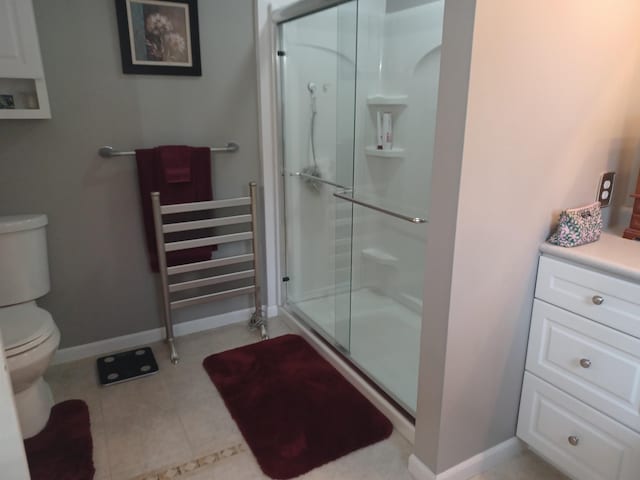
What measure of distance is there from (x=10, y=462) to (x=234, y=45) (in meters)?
2.13

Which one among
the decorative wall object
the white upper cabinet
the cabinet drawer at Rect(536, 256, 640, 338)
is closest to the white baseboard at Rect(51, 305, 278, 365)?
the white upper cabinet

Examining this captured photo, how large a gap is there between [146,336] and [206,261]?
22.4 inches

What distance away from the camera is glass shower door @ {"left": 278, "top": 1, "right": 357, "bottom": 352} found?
2.46 m

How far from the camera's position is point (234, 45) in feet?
8.19

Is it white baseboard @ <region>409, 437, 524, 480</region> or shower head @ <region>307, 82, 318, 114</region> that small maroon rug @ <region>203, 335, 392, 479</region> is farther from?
shower head @ <region>307, 82, 318, 114</region>

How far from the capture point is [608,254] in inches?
57.6

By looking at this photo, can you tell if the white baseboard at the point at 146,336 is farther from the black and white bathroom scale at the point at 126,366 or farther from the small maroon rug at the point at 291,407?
the small maroon rug at the point at 291,407

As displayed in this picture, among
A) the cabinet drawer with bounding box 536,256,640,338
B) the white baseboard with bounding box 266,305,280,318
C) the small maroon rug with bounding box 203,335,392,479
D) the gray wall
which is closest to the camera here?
the cabinet drawer with bounding box 536,256,640,338

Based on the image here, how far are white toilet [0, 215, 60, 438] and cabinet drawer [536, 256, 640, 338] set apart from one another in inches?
76.6

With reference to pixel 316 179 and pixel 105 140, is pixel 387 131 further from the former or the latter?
pixel 105 140

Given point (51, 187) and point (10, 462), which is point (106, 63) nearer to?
point (51, 187)

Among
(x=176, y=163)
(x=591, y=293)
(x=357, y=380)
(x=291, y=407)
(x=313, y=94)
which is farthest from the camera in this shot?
(x=313, y=94)

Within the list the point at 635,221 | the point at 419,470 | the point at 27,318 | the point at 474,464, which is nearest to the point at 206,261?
the point at 27,318

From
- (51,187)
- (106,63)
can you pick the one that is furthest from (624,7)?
(51,187)
